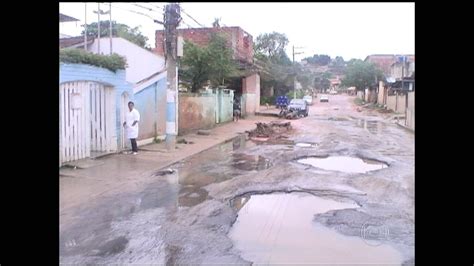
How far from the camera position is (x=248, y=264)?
496 centimetres

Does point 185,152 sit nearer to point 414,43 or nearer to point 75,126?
point 75,126

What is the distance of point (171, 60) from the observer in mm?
15492

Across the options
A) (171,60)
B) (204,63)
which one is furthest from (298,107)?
(171,60)

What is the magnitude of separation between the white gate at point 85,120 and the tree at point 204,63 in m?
10.9

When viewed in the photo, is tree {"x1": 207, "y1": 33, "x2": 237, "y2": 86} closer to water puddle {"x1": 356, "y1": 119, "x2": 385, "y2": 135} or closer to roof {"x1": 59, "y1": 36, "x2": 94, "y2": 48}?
roof {"x1": 59, "y1": 36, "x2": 94, "y2": 48}

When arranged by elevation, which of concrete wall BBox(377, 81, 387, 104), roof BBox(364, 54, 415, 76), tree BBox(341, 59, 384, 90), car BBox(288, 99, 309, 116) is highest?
roof BBox(364, 54, 415, 76)

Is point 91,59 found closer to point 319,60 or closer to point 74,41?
point 74,41

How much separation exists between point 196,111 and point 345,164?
1119 centimetres

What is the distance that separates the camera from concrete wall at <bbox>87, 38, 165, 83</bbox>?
24.2 m

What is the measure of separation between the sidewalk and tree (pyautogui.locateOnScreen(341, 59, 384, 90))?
51.2 meters

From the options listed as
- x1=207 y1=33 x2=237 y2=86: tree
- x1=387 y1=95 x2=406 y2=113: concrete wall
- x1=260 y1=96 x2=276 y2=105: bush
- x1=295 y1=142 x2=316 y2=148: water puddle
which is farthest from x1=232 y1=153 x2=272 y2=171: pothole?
x1=260 y1=96 x2=276 y2=105: bush

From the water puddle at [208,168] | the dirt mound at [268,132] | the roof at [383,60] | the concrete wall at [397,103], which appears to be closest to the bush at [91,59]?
the water puddle at [208,168]
